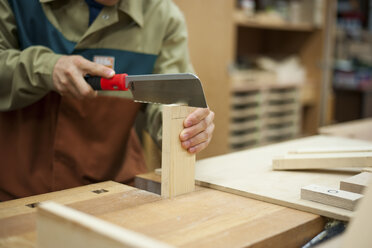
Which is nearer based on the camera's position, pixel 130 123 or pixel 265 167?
pixel 265 167

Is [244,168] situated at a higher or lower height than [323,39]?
lower

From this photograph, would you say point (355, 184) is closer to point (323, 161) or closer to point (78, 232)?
point (323, 161)

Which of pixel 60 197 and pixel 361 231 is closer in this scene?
pixel 361 231

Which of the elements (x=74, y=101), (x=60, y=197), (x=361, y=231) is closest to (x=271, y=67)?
(x=74, y=101)

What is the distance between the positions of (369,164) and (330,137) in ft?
1.73

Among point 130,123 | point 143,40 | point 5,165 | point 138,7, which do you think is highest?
point 138,7

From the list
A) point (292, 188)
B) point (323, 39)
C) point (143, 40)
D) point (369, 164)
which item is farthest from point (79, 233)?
point (323, 39)

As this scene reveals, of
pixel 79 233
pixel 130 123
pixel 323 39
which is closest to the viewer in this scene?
pixel 79 233

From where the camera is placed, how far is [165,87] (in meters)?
0.93

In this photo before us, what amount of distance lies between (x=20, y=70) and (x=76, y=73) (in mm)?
202

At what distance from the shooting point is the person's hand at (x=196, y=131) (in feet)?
Answer: 3.04

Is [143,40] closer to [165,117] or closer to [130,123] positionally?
[130,123]

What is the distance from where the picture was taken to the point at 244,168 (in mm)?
1142

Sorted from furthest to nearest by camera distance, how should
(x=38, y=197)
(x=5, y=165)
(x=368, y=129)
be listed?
1. (x=368, y=129)
2. (x=5, y=165)
3. (x=38, y=197)
